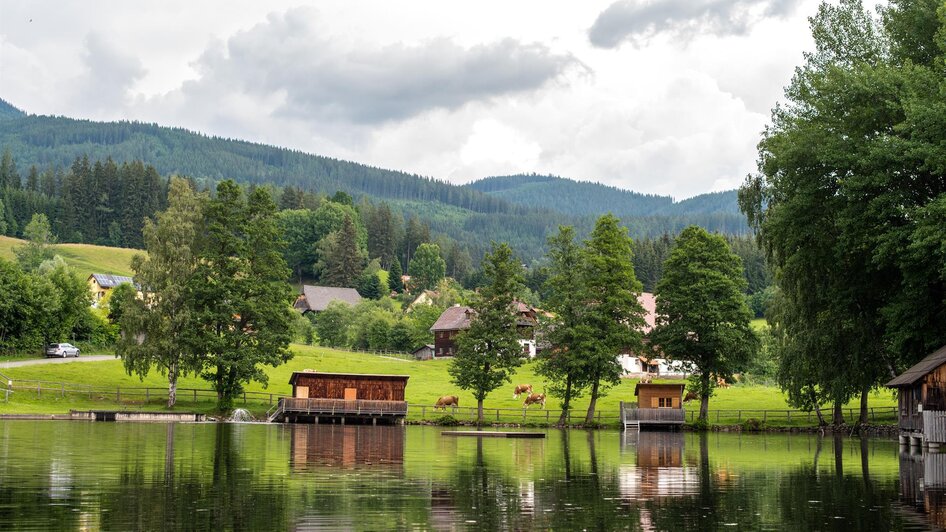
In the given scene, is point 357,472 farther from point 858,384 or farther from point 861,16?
point 861,16

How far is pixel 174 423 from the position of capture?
68.8 m

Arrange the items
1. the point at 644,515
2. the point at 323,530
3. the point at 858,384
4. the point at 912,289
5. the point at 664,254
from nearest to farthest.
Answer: the point at 323,530 → the point at 644,515 → the point at 912,289 → the point at 858,384 → the point at 664,254

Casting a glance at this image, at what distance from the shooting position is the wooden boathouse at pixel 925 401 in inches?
1882

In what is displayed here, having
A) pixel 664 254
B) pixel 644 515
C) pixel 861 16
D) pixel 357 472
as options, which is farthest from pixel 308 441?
pixel 664 254

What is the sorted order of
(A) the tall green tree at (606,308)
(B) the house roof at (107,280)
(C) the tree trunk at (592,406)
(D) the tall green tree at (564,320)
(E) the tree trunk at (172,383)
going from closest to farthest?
(A) the tall green tree at (606,308) < (D) the tall green tree at (564,320) < (C) the tree trunk at (592,406) < (E) the tree trunk at (172,383) < (B) the house roof at (107,280)

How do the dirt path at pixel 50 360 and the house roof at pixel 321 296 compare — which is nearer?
the dirt path at pixel 50 360

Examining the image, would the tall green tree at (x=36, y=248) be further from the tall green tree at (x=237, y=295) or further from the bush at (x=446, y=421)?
the bush at (x=446, y=421)

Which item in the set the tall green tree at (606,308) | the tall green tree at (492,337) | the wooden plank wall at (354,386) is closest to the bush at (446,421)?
the tall green tree at (492,337)

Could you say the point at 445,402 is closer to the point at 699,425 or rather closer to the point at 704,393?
the point at 699,425

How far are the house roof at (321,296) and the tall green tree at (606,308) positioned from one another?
105 metres

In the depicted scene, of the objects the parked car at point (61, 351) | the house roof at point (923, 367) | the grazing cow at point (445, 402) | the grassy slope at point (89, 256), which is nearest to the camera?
the house roof at point (923, 367)

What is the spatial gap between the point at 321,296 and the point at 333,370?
274 ft

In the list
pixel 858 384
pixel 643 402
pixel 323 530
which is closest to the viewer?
pixel 323 530

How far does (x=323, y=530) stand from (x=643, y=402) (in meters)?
59.2
